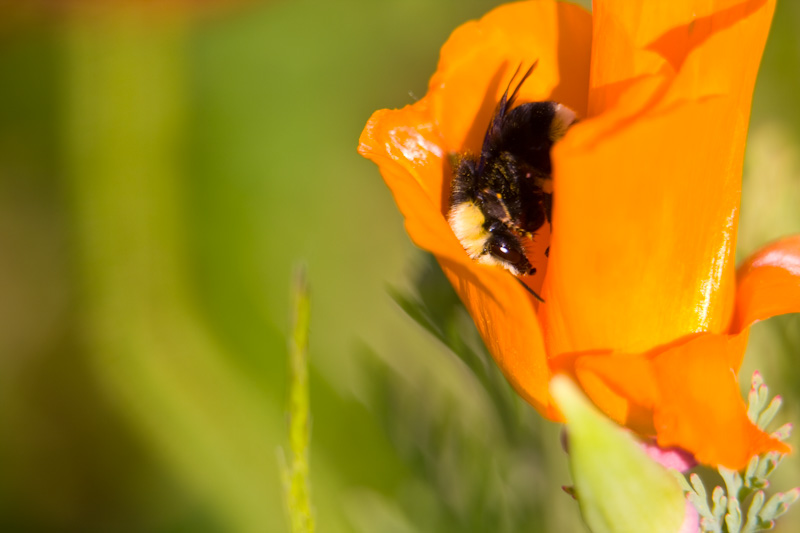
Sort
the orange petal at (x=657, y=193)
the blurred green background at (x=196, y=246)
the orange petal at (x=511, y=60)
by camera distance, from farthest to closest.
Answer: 1. the blurred green background at (x=196, y=246)
2. the orange petal at (x=511, y=60)
3. the orange petal at (x=657, y=193)

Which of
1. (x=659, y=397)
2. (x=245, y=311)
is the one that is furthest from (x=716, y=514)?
(x=245, y=311)

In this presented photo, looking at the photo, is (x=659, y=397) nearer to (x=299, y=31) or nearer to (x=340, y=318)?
(x=340, y=318)

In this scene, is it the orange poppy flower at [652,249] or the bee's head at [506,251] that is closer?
the orange poppy flower at [652,249]

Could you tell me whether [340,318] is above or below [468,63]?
below

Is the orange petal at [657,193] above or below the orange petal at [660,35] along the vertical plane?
below

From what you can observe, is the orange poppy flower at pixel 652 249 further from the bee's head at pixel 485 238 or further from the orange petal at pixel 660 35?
the bee's head at pixel 485 238

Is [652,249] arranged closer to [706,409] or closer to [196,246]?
[706,409]

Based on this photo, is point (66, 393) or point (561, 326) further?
point (66, 393)

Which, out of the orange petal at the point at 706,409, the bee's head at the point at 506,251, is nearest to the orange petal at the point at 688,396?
the orange petal at the point at 706,409
